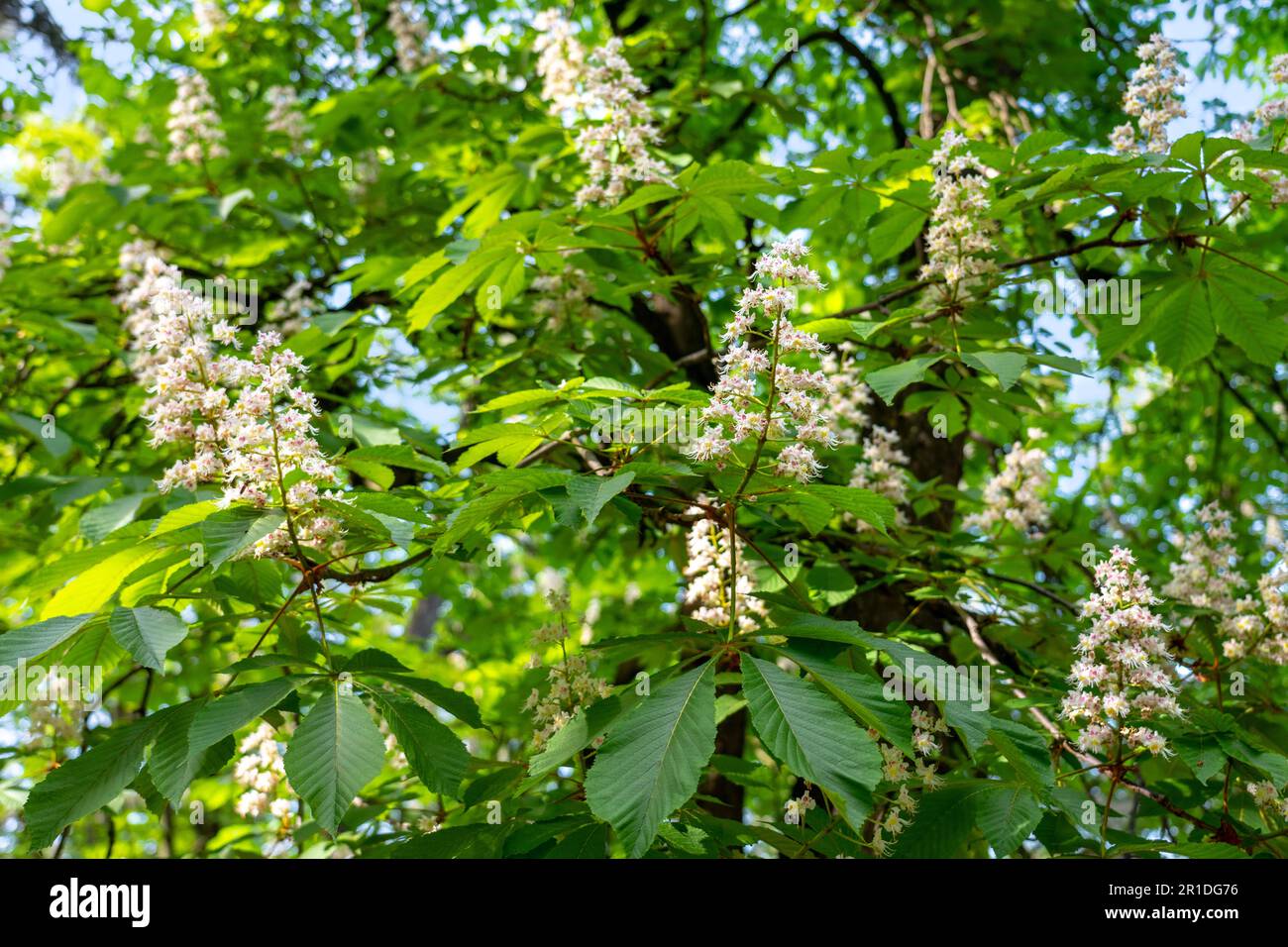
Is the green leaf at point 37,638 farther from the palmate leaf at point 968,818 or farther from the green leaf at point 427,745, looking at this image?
the palmate leaf at point 968,818

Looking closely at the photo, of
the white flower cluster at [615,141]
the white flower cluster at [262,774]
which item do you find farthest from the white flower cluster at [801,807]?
the white flower cluster at [262,774]

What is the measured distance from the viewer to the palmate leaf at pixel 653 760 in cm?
157

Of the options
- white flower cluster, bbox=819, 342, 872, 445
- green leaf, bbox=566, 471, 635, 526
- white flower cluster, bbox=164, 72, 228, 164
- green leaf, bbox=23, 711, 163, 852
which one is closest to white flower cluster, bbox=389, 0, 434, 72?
white flower cluster, bbox=164, 72, 228, 164

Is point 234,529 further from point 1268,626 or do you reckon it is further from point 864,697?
point 1268,626

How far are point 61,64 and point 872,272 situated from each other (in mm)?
4477

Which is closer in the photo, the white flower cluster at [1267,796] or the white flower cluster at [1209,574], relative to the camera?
the white flower cluster at [1267,796]

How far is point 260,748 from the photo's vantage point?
3.61 meters

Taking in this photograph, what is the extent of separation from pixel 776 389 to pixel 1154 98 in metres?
1.96

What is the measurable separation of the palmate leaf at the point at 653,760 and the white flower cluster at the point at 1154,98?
226 centimetres

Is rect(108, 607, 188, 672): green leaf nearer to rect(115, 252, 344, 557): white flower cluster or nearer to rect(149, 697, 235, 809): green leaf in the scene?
rect(149, 697, 235, 809): green leaf

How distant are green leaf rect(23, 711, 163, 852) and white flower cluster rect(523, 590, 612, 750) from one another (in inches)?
35.7

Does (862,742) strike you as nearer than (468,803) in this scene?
Yes
